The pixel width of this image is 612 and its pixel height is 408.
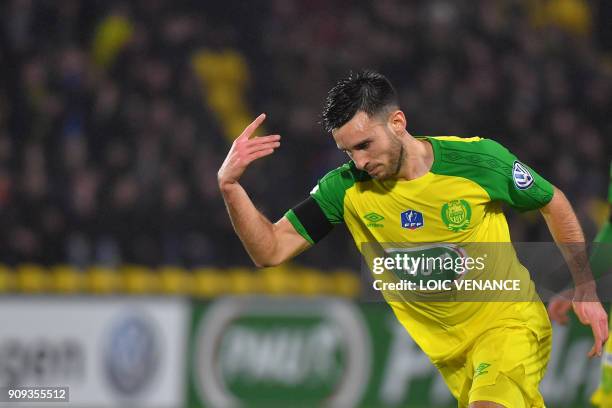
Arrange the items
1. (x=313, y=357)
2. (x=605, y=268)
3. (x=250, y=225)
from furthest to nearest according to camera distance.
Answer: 1. (x=313, y=357)
2. (x=605, y=268)
3. (x=250, y=225)

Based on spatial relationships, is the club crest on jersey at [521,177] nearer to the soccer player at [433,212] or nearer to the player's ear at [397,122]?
the soccer player at [433,212]

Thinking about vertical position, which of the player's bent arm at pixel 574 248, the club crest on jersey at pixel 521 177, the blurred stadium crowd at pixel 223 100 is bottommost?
the player's bent arm at pixel 574 248

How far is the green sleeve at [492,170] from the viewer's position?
4.81m

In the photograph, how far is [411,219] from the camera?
483 cm

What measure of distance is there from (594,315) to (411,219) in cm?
89

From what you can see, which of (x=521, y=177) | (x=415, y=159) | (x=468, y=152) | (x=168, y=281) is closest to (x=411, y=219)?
(x=415, y=159)

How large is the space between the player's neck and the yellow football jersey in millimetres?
26

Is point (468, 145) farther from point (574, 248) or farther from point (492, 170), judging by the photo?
point (574, 248)

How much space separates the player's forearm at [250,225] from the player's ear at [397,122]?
68 cm

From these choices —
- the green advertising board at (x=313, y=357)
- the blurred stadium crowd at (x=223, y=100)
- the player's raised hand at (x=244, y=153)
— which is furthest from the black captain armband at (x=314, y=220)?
the blurred stadium crowd at (x=223, y=100)

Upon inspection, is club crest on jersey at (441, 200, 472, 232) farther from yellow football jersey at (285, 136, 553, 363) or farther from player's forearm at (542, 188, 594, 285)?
player's forearm at (542, 188, 594, 285)

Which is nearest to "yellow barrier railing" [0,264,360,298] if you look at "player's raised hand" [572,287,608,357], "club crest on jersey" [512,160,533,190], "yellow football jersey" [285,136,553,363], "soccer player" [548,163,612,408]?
"soccer player" [548,163,612,408]

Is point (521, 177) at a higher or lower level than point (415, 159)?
lower

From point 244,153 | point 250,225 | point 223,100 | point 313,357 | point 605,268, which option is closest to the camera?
point 244,153
